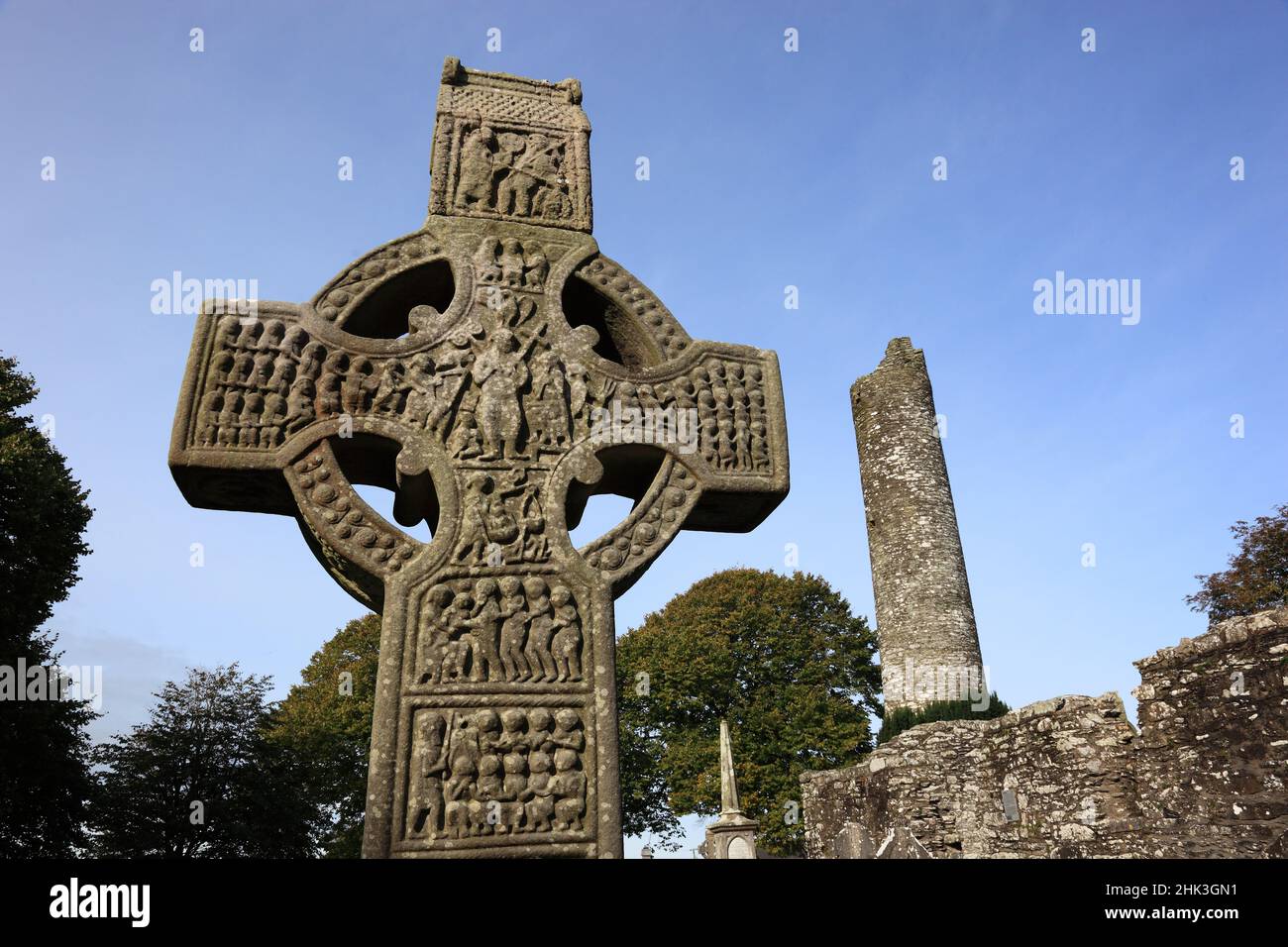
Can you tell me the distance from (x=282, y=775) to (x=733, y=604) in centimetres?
1836

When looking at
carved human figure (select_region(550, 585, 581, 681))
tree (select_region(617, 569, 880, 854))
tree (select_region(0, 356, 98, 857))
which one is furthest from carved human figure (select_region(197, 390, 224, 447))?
tree (select_region(617, 569, 880, 854))

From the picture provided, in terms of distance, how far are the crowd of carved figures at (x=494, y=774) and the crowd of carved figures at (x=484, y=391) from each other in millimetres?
618

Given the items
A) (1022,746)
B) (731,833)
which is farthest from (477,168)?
(731,833)

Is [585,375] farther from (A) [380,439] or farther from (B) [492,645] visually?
(B) [492,645]

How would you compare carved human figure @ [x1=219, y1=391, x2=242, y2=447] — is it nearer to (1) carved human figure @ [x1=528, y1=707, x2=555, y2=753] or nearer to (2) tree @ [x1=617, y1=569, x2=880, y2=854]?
(1) carved human figure @ [x1=528, y1=707, x2=555, y2=753]

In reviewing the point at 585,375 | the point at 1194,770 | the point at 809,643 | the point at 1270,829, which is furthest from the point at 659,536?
the point at 809,643

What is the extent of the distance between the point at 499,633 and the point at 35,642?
17057 mm

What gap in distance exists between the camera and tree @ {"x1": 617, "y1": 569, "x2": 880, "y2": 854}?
29.5 m

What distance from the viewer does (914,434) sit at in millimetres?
27516

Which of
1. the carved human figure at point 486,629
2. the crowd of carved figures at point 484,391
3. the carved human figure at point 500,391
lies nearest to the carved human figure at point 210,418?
the crowd of carved figures at point 484,391

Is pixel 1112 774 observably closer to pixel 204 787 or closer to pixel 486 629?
pixel 486 629

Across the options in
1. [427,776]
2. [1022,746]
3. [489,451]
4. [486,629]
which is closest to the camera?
[427,776]

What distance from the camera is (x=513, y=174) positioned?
3775mm

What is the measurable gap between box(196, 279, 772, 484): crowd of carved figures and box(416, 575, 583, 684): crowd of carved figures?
165 mm
